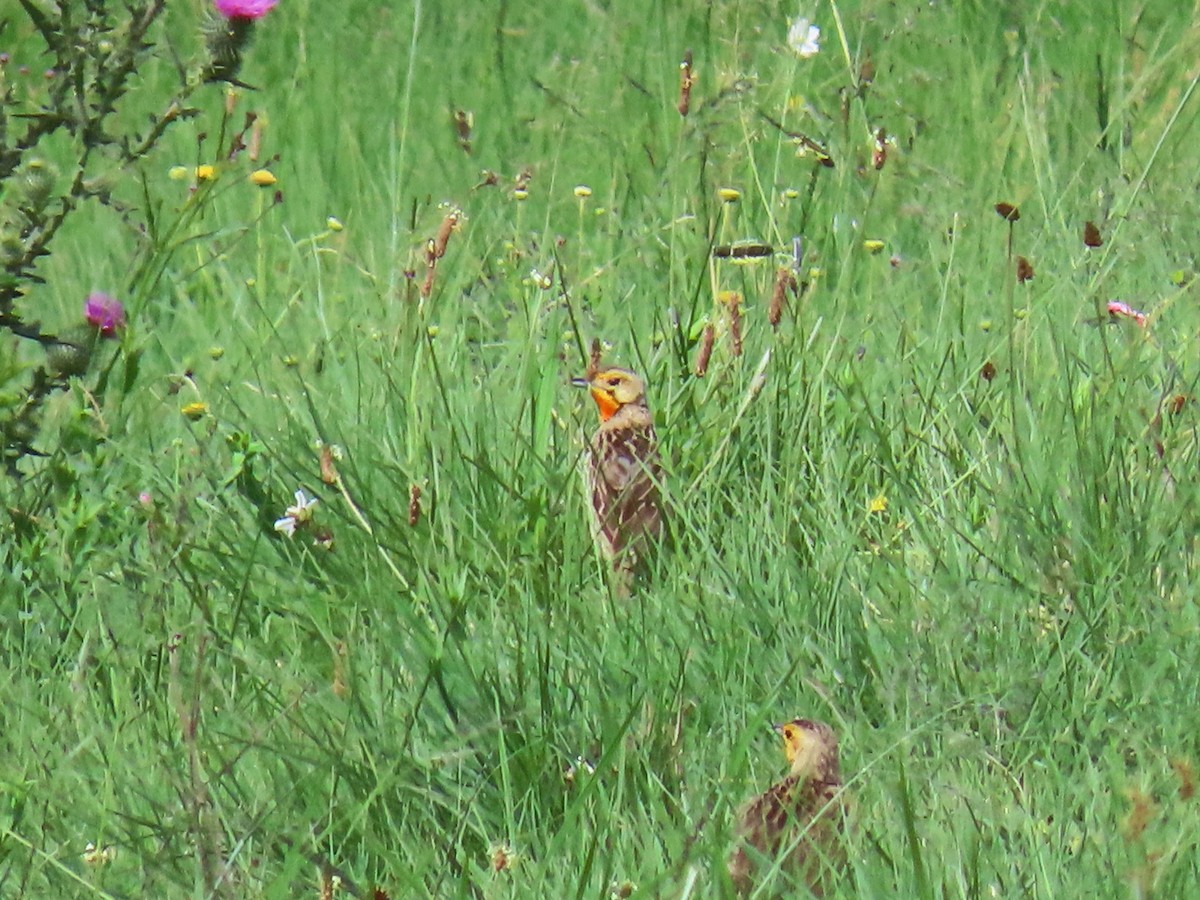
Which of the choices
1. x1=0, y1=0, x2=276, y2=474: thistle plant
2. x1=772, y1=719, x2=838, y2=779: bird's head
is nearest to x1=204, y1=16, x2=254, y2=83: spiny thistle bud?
x1=0, y1=0, x2=276, y2=474: thistle plant

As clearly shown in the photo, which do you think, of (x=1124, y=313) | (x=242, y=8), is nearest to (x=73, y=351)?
(x=242, y=8)

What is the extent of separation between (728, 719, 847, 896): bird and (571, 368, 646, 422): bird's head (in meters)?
1.21

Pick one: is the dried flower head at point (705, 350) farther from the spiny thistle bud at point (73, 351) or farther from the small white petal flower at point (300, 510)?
the spiny thistle bud at point (73, 351)

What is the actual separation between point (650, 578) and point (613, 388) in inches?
18.8

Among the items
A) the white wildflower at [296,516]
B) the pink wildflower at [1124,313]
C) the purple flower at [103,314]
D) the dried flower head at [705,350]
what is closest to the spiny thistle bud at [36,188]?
the purple flower at [103,314]

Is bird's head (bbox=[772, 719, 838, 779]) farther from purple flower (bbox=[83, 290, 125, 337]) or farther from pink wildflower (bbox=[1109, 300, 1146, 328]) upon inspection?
purple flower (bbox=[83, 290, 125, 337])

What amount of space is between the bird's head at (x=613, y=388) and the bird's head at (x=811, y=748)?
118 centimetres

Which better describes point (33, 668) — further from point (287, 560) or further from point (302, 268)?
point (302, 268)

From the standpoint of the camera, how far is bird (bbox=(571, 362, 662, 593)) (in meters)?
3.12

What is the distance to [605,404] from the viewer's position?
11.5 feet

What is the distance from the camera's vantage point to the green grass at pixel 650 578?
89.5 inches

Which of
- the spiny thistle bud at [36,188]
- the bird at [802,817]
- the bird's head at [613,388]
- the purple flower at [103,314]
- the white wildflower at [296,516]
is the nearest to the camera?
the bird at [802,817]

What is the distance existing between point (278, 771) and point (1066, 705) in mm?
1050

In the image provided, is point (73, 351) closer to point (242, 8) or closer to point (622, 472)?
point (242, 8)
